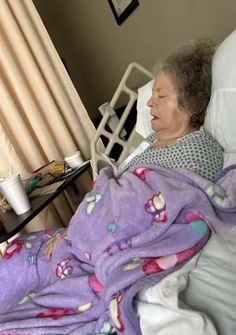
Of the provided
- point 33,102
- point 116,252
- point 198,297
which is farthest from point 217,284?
point 33,102

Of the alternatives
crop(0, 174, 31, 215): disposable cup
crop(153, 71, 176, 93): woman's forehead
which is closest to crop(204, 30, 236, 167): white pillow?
crop(153, 71, 176, 93): woman's forehead

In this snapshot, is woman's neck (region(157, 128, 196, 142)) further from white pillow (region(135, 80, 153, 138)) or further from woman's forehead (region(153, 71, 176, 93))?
white pillow (region(135, 80, 153, 138))

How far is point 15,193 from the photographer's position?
128 cm

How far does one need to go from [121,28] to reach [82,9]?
39 cm

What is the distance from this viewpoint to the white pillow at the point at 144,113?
1.50 m

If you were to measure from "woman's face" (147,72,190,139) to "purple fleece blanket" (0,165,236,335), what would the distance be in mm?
248

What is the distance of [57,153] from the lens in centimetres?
179

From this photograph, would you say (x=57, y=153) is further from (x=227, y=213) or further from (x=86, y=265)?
(x=227, y=213)

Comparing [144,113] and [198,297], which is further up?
[144,113]

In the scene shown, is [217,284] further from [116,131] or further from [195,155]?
[116,131]

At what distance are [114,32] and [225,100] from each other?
1352 mm

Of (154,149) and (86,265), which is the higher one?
(154,149)

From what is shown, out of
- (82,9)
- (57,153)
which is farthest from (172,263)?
(82,9)

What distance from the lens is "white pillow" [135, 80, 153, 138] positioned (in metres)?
1.50
